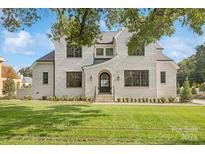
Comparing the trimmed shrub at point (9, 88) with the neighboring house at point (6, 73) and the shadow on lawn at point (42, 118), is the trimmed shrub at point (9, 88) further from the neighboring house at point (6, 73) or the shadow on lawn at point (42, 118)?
the shadow on lawn at point (42, 118)

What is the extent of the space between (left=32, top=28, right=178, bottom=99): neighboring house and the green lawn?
51cm

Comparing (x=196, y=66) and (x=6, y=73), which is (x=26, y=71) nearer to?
(x=6, y=73)

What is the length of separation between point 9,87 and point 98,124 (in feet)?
6.80

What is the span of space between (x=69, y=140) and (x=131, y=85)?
3.02m

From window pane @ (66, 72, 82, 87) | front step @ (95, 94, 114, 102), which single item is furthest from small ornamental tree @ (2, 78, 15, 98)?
window pane @ (66, 72, 82, 87)

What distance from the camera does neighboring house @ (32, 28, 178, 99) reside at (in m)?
6.65

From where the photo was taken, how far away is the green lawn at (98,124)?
464 centimetres

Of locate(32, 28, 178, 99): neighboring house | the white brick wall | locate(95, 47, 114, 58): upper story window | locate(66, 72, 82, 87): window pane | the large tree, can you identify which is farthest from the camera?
locate(66, 72, 82, 87): window pane

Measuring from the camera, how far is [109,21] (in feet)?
19.1

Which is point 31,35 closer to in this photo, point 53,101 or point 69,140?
point 53,101

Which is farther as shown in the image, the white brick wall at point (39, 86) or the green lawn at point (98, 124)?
the white brick wall at point (39, 86)

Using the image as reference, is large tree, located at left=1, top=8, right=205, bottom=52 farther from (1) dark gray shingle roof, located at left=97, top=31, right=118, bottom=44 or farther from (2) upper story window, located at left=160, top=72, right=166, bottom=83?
(2) upper story window, located at left=160, top=72, right=166, bottom=83

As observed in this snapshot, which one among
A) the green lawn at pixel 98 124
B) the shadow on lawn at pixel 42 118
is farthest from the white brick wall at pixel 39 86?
the shadow on lawn at pixel 42 118

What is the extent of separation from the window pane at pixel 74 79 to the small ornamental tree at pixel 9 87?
2.38m
